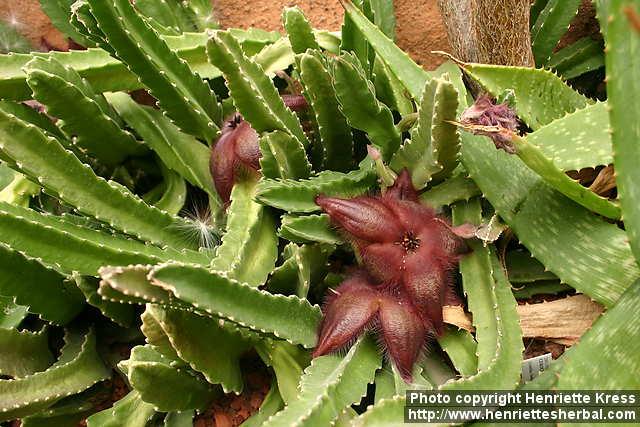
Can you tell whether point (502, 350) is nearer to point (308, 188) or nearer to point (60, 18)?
point (308, 188)

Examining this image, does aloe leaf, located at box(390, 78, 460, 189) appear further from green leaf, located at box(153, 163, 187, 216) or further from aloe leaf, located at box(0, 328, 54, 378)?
aloe leaf, located at box(0, 328, 54, 378)

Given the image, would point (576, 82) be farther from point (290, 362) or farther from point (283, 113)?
point (290, 362)

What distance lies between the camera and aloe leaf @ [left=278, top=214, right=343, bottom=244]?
98 centimetres

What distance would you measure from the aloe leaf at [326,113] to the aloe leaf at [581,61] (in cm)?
53

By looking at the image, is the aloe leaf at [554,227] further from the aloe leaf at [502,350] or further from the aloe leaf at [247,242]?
the aloe leaf at [247,242]

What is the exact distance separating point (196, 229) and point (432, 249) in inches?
16.4

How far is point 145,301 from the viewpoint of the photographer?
77 centimetres

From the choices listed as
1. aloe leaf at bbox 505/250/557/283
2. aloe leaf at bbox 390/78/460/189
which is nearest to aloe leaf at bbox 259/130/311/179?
aloe leaf at bbox 390/78/460/189

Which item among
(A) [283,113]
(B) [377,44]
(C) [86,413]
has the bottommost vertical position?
(C) [86,413]

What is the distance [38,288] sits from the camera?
1020mm

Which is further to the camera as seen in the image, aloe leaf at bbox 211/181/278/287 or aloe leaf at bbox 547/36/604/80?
aloe leaf at bbox 547/36/604/80

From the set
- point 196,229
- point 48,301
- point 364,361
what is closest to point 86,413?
point 48,301

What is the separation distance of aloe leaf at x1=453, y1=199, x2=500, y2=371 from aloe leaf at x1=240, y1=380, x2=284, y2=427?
314 mm

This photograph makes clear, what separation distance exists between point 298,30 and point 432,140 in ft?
1.13
